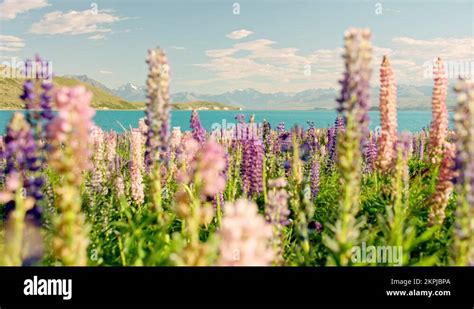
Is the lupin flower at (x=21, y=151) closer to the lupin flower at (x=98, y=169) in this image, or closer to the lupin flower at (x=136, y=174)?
the lupin flower at (x=98, y=169)

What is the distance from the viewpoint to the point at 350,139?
3.56 metres

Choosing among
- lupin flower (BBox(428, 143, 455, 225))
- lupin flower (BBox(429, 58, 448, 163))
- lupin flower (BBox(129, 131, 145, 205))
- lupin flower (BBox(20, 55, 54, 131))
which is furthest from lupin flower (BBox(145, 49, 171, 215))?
lupin flower (BBox(429, 58, 448, 163))

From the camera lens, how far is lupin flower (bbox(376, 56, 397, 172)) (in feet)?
19.5

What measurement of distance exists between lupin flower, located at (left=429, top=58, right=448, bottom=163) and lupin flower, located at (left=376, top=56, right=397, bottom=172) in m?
0.53

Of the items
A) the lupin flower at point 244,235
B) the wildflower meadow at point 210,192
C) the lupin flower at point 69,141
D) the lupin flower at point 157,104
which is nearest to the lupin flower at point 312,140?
the wildflower meadow at point 210,192

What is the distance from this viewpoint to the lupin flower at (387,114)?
594cm

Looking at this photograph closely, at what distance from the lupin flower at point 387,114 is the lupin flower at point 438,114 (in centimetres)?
53

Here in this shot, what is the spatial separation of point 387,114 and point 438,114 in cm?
75

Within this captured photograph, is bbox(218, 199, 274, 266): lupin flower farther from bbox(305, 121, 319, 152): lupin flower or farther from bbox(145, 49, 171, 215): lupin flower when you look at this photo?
bbox(305, 121, 319, 152): lupin flower

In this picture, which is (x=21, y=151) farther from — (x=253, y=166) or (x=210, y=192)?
(x=253, y=166)
